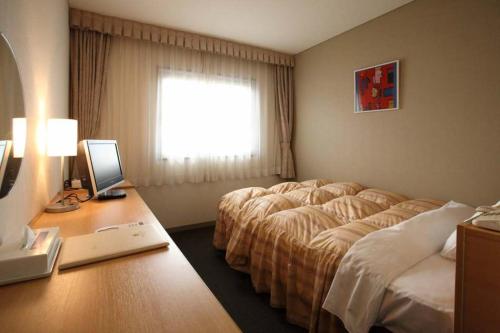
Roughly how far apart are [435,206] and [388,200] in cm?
36

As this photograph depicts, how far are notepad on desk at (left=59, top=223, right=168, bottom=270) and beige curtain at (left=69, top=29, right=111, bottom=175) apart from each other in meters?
2.09

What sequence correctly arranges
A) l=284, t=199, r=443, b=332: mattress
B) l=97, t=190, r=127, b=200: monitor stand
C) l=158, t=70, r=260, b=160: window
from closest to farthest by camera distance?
l=284, t=199, r=443, b=332: mattress, l=97, t=190, r=127, b=200: monitor stand, l=158, t=70, r=260, b=160: window

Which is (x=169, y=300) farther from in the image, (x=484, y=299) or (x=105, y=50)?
(x=105, y=50)

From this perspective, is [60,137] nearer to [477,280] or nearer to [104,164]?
[104,164]

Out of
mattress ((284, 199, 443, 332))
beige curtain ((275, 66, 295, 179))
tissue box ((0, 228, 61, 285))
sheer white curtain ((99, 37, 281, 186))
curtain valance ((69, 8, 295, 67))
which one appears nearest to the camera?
tissue box ((0, 228, 61, 285))

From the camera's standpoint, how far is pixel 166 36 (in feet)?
9.87

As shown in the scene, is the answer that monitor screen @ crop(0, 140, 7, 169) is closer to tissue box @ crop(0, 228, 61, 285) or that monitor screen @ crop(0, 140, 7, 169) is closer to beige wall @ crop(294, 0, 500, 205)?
tissue box @ crop(0, 228, 61, 285)

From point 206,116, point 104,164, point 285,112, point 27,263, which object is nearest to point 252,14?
point 206,116

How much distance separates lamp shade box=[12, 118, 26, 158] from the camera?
979 mm

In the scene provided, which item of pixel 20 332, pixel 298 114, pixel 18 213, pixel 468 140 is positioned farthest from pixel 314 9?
pixel 20 332

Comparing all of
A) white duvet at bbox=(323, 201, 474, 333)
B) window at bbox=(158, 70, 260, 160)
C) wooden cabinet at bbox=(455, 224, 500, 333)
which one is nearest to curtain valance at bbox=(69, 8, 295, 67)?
window at bbox=(158, 70, 260, 160)

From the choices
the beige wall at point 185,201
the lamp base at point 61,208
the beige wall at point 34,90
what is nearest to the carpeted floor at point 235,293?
the beige wall at point 185,201

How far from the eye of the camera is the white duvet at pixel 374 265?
1.19 m

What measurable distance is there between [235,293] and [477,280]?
164 centimetres
